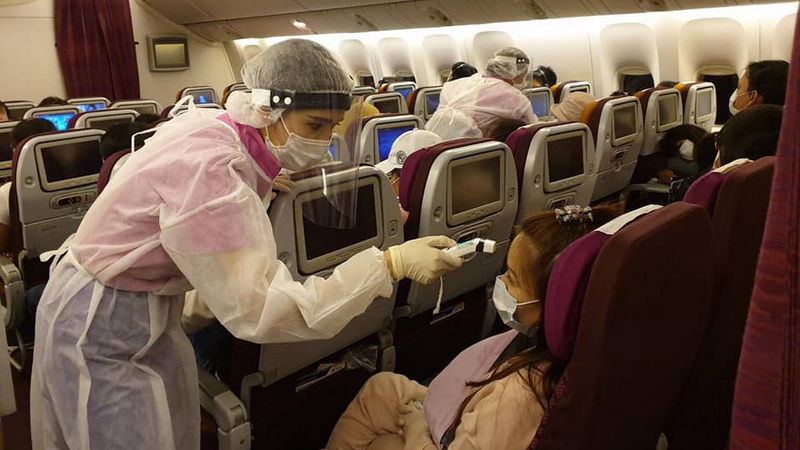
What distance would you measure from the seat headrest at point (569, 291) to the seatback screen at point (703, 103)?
526cm

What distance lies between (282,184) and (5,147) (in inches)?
163

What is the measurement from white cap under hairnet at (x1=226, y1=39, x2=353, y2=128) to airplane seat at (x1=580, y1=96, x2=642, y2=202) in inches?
110

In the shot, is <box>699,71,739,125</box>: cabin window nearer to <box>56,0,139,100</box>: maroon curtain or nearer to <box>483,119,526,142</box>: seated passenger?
<box>483,119,526,142</box>: seated passenger

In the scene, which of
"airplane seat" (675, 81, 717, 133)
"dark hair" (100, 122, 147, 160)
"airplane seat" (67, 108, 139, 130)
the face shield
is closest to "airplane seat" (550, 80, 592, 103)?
"airplane seat" (675, 81, 717, 133)

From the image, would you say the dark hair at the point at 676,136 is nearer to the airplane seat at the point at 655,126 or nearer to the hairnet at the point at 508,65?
the airplane seat at the point at 655,126

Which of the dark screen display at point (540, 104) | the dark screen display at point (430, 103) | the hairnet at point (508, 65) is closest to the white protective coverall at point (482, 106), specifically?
the hairnet at point (508, 65)

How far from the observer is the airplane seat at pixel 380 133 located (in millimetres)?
4258

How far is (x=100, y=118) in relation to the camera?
5430mm

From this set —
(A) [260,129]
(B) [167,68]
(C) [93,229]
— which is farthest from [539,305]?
(B) [167,68]

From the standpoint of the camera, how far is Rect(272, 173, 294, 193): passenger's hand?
1.73m

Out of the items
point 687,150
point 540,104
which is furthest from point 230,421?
point 540,104

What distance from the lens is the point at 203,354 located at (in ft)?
7.27

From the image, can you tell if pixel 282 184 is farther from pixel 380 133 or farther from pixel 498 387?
pixel 380 133

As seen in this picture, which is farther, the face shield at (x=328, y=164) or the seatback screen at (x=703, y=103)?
the seatback screen at (x=703, y=103)
